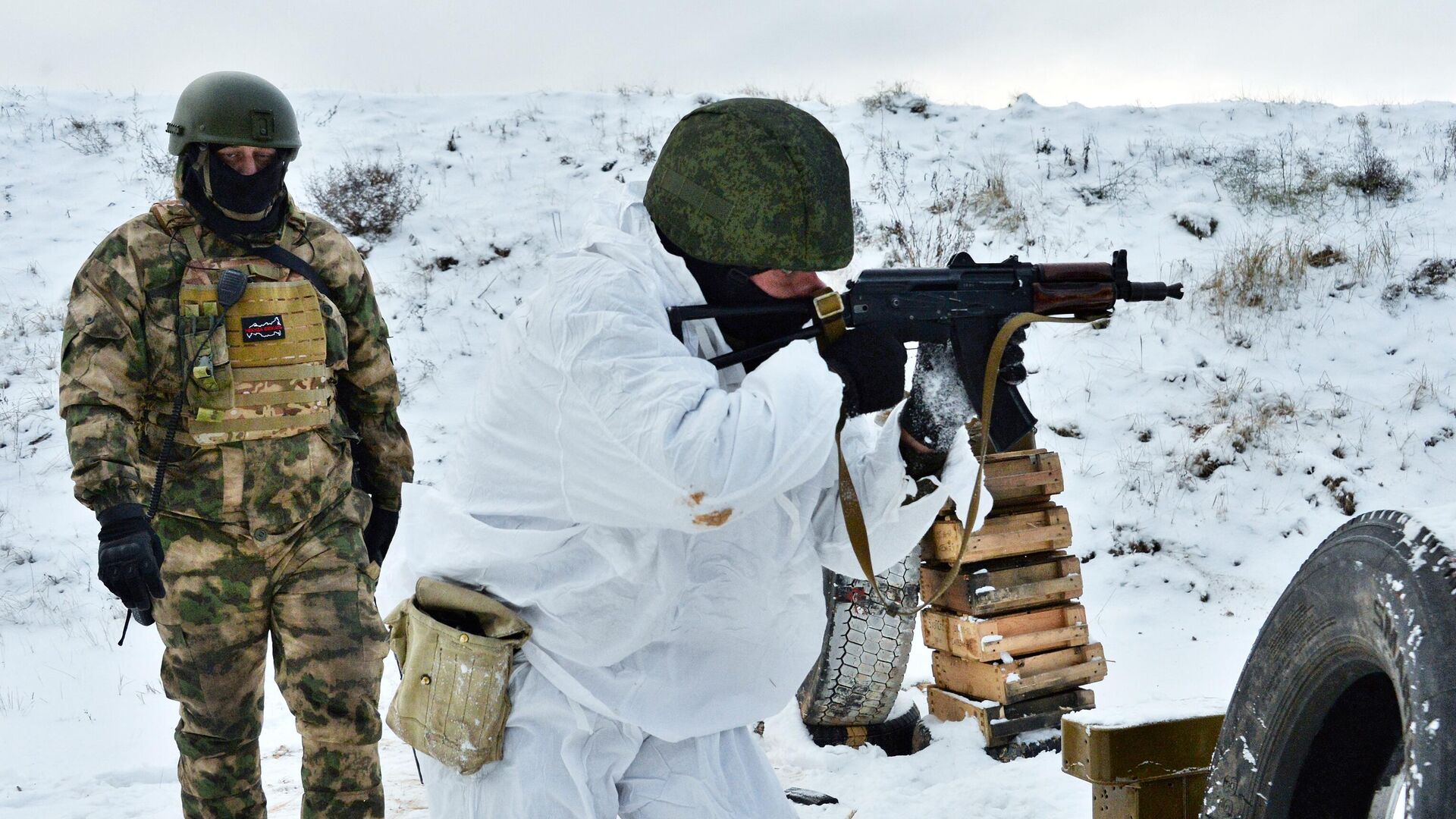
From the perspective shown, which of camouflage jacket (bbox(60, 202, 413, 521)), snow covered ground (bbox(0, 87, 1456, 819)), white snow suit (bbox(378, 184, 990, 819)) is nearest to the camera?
white snow suit (bbox(378, 184, 990, 819))

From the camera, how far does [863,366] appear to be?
2.25m

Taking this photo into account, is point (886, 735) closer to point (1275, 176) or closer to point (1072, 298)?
point (1072, 298)

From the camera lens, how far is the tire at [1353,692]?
1629 mm

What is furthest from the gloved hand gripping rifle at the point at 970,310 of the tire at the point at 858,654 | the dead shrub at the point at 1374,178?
the dead shrub at the point at 1374,178

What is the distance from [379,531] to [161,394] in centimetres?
87

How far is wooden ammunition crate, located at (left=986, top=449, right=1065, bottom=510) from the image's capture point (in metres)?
4.82

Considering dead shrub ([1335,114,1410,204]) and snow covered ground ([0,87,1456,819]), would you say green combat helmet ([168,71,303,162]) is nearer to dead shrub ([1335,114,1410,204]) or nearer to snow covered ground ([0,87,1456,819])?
snow covered ground ([0,87,1456,819])

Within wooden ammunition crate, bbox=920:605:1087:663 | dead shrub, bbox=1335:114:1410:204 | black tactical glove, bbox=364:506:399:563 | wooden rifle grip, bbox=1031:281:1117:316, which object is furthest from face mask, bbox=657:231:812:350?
dead shrub, bbox=1335:114:1410:204

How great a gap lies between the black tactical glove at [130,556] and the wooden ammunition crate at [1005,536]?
283 cm

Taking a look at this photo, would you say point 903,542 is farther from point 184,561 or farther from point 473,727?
point 184,561

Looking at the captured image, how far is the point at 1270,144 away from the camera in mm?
11602

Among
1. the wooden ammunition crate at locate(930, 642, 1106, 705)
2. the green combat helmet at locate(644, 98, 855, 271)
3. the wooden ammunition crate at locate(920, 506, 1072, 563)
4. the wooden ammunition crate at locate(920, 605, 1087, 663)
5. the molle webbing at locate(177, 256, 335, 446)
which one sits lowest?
the wooden ammunition crate at locate(930, 642, 1106, 705)

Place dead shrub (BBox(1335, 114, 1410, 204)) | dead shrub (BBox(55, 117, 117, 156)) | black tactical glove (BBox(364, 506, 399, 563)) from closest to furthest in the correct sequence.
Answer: black tactical glove (BBox(364, 506, 399, 563)) → dead shrub (BBox(1335, 114, 1410, 204)) → dead shrub (BBox(55, 117, 117, 156))

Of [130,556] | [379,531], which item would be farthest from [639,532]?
[379,531]
